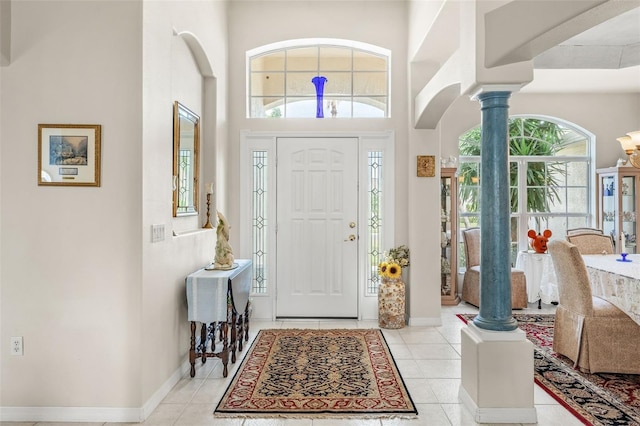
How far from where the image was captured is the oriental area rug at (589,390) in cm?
256

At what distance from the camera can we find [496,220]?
2633 mm

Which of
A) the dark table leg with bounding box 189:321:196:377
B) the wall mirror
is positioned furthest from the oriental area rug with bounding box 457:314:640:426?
the wall mirror

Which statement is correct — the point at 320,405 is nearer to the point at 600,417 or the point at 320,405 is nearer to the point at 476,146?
the point at 600,417

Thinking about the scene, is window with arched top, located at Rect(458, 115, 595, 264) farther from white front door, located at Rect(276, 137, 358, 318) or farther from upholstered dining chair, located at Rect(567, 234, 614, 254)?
white front door, located at Rect(276, 137, 358, 318)

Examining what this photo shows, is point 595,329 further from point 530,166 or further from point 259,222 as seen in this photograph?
point 530,166

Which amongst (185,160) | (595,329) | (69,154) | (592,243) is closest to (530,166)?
(592,243)

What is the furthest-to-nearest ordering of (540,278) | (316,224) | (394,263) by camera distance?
(540,278)
(316,224)
(394,263)

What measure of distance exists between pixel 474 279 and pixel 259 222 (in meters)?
2.79

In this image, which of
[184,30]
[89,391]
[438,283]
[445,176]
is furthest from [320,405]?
[445,176]

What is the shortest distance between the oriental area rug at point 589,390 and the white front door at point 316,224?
80.1 inches

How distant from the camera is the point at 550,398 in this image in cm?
282

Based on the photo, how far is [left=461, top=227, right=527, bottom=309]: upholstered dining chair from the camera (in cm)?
524

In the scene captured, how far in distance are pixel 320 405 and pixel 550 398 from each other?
1.51 metres

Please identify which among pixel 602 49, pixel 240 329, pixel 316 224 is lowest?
pixel 240 329
